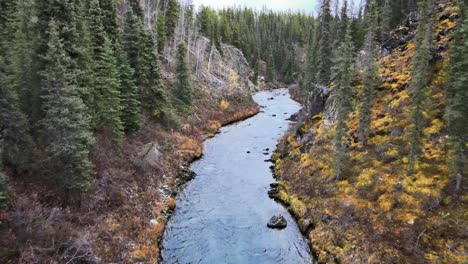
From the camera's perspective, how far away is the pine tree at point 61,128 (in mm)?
18094

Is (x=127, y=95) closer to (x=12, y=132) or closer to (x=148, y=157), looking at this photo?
(x=148, y=157)

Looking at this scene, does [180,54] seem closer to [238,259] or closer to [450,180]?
[238,259]

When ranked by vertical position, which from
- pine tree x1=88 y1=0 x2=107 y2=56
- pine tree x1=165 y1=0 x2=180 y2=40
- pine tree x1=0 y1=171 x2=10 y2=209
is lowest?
pine tree x1=0 y1=171 x2=10 y2=209

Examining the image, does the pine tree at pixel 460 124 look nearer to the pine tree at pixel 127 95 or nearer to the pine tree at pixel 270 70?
the pine tree at pixel 127 95

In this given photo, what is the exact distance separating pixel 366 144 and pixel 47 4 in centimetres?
2774

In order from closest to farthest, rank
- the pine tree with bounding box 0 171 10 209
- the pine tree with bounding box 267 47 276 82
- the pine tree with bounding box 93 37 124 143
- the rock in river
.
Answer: the pine tree with bounding box 0 171 10 209
the rock in river
the pine tree with bounding box 93 37 124 143
the pine tree with bounding box 267 47 276 82

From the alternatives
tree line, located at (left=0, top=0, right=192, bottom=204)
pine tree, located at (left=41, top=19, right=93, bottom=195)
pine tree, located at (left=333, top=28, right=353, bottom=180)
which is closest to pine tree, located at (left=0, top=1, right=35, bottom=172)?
tree line, located at (left=0, top=0, right=192, bottom=204)

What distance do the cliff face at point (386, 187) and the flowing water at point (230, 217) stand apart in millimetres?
2065

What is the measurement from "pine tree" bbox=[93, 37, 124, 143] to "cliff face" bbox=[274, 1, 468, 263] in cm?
1625

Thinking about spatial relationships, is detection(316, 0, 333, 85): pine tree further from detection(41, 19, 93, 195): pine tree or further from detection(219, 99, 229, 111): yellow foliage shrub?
detection(41, 19, 93, 195): pine tree

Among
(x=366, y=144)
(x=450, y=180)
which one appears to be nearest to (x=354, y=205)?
(x=450, y=180)

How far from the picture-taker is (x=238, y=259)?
2098 centimetres

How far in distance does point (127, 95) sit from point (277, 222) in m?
18.8

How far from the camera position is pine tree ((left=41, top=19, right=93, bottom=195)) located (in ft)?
59.4
